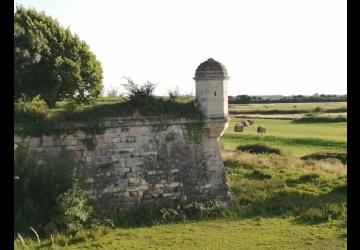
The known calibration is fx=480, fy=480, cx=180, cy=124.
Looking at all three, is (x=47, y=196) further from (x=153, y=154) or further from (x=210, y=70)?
(x=210, y=70)

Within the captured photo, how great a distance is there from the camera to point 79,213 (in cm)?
1270

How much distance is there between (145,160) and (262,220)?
12.8 ft

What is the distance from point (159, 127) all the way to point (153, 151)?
0.77 metres

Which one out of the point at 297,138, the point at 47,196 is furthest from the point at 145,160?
the point at 297,138

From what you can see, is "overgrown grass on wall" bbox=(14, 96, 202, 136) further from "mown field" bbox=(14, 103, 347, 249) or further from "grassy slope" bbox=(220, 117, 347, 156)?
"grassy slope" bbox=(220, 117, 347, 156)

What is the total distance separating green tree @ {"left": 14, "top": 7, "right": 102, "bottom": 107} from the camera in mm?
16406

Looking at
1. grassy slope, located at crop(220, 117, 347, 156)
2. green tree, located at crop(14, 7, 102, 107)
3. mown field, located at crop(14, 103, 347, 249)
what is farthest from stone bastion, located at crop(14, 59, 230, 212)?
grassy slope, located at crop(220, 117, 347, 156)

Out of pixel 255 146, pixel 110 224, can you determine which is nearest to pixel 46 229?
pixel 110 224

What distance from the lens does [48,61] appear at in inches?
695

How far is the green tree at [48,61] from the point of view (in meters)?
16.4

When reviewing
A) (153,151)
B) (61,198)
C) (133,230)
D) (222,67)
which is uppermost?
(222,67)

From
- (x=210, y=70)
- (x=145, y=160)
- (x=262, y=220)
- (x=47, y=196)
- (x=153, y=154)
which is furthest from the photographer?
(x=210, y=70)

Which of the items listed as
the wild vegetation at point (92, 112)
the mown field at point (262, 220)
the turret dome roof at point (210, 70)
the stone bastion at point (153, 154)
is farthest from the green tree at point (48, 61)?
the mown field at point (262, 220)
